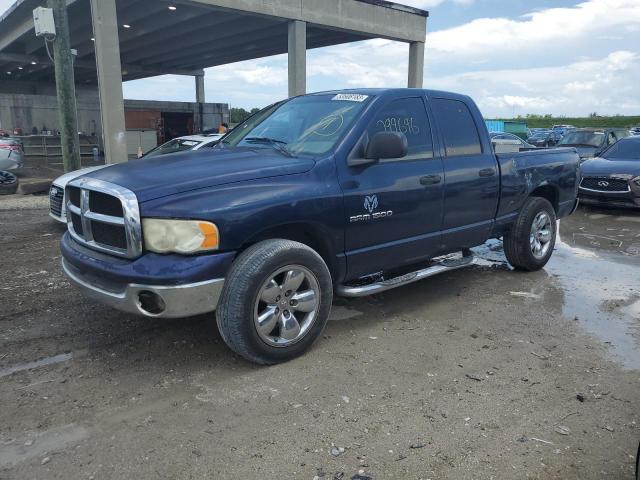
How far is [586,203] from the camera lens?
1081cm

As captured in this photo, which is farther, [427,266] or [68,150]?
[68,150]

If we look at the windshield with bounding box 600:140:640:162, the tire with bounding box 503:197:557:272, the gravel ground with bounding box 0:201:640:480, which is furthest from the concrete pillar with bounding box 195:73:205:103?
the tire with bounding box 503:197:557:272

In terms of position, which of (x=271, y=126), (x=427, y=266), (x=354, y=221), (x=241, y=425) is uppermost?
(x=271, y=126)

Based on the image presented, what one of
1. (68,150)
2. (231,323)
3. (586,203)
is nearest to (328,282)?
(231,323)

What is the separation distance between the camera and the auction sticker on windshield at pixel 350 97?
14.5 feet

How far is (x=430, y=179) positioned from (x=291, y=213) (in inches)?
60.4

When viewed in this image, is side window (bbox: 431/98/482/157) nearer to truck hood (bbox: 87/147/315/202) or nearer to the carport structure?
truck hood (bbox: 87/147/315/202)

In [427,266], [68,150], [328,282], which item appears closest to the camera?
[328,282]

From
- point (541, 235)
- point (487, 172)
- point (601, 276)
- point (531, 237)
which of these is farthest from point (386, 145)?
point (601, 276)

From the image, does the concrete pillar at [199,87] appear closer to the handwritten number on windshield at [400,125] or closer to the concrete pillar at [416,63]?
the concrete pillar at [416,63]

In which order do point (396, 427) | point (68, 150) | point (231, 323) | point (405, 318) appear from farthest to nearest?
point (68, 150) < point (405, 318) < point (231, 323) < point (396, 427)

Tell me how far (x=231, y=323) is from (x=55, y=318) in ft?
6.57

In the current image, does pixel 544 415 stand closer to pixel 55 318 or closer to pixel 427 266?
pixel 427 266

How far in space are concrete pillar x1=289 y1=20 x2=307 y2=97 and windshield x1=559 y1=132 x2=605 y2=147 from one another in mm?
8761
